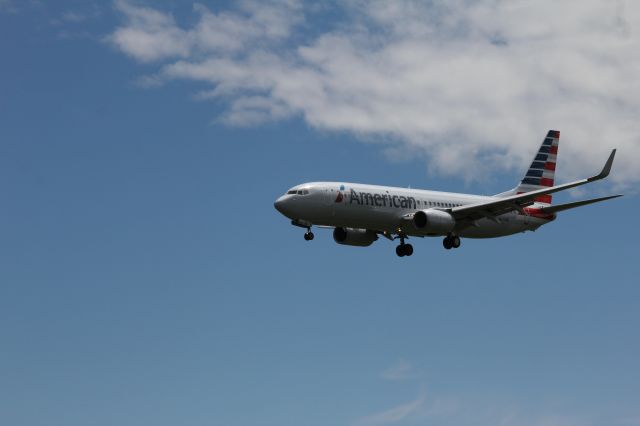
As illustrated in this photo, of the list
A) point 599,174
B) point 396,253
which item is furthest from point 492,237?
point 599,174

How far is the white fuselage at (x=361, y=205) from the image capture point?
61625 millimetres

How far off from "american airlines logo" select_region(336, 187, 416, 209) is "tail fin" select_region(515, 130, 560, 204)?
1528 centimetres

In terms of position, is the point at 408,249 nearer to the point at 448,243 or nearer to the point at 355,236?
the point at 448,243

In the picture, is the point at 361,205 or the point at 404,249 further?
the point at 404,249

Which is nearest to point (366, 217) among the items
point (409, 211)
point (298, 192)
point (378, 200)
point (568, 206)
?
point (378, 200)

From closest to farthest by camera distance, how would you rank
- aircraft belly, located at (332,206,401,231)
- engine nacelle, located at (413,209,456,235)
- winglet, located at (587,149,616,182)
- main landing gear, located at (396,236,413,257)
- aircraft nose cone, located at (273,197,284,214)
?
winglet, located at (587,149,616,182), aircraft nose cone, located at (273,197,284,214), aircraft belly, located at (332,206,401,231), engine nacelle, located at (413,209,456,235), main landing gear, located at (396,236,413,257)

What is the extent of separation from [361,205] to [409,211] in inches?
170

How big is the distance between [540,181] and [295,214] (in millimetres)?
25986

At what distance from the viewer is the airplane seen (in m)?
61.8

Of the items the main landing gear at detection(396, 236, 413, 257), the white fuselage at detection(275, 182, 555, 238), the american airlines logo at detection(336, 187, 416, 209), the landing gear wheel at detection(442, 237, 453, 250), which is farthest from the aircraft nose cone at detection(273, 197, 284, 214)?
the landing gear wheel at detection(442, 237, 453, 250)

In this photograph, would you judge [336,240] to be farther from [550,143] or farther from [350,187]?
[550,143]

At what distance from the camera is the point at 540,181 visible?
257 ft

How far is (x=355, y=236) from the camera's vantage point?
228 ft

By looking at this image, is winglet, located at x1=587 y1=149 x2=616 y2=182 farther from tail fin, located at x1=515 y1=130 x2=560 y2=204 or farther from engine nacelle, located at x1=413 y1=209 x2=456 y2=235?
tail fin, located at x1=515 y1=130 x2=560 y2=204
